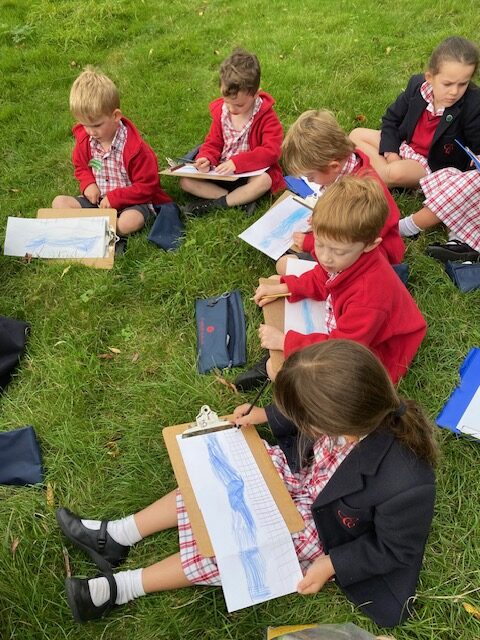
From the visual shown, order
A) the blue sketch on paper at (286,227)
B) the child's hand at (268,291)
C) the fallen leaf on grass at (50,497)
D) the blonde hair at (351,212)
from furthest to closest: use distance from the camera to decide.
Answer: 1. the blue sketch on paper at (286,227)
2. the child's hand at (268,291)
3. the fallen leaf on grass at (50,497)
4. the blonde hair at (351,212)

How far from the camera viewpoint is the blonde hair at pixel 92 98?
3398 mm

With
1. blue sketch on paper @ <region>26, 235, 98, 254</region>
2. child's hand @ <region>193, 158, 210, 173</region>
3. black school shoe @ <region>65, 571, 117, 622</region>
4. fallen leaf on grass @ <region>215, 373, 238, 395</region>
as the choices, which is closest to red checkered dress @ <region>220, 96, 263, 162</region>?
child's hand @ <region>193, 158, 210, 173</region>

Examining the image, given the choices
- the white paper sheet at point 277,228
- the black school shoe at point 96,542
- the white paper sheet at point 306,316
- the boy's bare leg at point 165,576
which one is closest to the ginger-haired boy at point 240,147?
the white paper sheet at point 277,228

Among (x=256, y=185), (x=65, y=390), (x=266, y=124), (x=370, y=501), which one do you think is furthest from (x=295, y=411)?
(x=266, y=124)

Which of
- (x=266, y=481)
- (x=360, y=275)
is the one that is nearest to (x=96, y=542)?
(x=266, y=481)

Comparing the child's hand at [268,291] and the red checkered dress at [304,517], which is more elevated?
the child's hand at [268,291]

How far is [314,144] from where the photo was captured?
2775 millimetres

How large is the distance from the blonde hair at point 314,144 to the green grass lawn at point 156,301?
2.70 ft

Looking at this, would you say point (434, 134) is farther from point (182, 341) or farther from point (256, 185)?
point (182, 341)

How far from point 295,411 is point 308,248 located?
167cm

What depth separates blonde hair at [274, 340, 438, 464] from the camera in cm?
164

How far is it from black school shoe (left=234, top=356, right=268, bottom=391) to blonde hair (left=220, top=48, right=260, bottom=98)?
1.95 metres

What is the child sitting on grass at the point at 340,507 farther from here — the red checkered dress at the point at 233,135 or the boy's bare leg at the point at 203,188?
the red checkered dress at the point at 233,135

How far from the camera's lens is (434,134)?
11.8 ft
